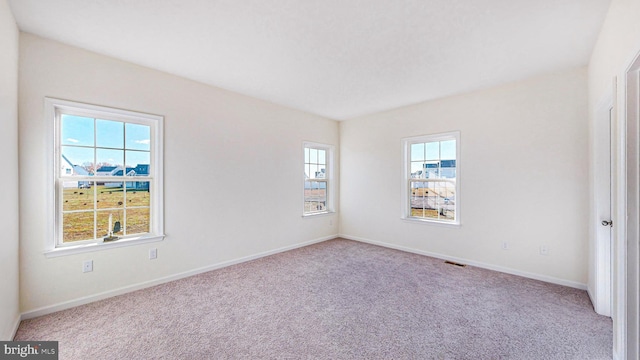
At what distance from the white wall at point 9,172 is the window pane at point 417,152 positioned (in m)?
4.83

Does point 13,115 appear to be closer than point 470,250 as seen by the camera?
Yes

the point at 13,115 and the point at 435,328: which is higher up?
the point at 13,115

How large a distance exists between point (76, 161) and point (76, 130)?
1.07 feet

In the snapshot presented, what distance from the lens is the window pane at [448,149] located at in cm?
404

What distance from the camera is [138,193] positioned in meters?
3.08

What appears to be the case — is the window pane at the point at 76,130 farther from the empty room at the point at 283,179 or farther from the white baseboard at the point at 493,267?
the white baseboard at the point at 493,267

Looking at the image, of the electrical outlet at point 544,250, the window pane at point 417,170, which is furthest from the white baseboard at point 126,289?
the electrical outlet at point 544,250

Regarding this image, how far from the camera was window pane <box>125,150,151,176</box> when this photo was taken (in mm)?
3000

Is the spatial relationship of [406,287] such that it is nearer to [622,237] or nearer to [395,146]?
[622,237]

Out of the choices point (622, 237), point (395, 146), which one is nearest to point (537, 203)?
point (622, 237)

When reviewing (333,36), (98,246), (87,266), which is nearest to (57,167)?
(98,246)

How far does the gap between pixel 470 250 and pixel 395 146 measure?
2080 mm

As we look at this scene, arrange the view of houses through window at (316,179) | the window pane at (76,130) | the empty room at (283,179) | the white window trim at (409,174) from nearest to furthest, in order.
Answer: the empty room at (283,179), the window pane at (76,130), the white window trim at (409,174), the view of houses through window at (316,179)

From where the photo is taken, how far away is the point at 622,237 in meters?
1.57
